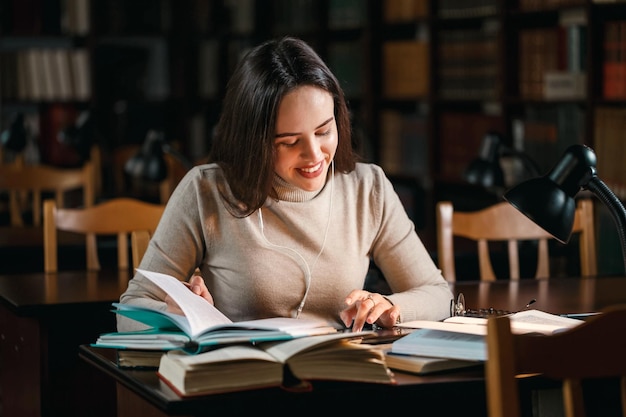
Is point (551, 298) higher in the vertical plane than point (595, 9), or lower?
lower

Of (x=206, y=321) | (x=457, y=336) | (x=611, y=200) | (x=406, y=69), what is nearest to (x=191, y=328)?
(x=206, y=321)

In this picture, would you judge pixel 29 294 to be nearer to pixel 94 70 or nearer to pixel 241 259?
pixel 241 259

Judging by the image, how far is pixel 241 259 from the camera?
230cm

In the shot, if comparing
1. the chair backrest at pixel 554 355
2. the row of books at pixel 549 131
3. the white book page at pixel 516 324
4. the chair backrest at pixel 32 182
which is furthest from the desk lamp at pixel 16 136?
the chair backrest at pixel 554 355

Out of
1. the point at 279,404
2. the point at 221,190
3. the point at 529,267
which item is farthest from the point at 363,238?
the point at 529,267

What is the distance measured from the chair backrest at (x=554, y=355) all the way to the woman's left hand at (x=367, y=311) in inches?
23.3

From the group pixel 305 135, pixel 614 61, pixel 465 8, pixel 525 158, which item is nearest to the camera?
pixel 305 135

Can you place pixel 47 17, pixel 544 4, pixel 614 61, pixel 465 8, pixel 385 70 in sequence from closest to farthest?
pixel 614 61 < pixel 544 4 < pixel 465 8 < pixel 385 70 < pixel 47 17

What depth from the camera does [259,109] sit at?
7.28ft

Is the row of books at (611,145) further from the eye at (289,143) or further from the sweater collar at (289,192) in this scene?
the eye at (289,143)

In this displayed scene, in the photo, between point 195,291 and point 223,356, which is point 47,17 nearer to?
point 195,291

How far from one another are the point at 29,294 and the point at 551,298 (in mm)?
1209

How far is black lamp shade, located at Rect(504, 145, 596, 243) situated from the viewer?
207 cm

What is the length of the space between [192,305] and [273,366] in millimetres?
262
